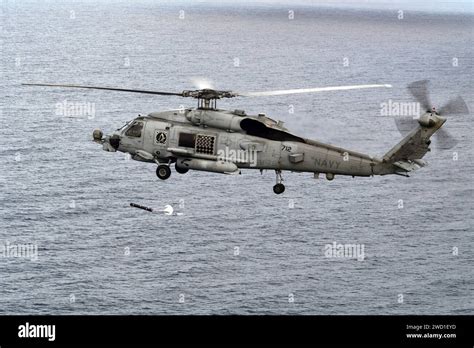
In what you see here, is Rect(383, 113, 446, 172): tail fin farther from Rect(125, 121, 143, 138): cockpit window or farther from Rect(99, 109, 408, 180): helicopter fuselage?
Rect(125, 121, 143, 138): cockpit window

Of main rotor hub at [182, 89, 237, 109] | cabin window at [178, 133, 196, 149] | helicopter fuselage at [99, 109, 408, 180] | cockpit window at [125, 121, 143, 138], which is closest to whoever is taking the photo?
helicopter fuselage at [99, 109, 408, 180]

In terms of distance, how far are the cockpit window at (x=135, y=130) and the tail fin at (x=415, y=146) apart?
22.8m

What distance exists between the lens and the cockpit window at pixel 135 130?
99438 millimetres

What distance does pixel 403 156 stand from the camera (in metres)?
94.4

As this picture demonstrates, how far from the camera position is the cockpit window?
9944cm

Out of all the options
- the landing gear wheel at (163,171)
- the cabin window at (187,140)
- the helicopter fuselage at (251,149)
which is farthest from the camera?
the landing gear wheel at (163,171)

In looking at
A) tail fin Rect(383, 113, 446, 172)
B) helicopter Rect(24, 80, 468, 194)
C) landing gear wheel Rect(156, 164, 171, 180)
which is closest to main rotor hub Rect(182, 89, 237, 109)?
helicopter Rect(24, 80, 468, 194)

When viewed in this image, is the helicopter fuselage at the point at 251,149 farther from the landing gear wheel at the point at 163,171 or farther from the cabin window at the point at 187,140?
the landing gear wheel at the point at 163,171

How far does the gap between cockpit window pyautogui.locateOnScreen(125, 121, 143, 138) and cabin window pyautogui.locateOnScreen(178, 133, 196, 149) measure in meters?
4.80

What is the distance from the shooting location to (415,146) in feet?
308

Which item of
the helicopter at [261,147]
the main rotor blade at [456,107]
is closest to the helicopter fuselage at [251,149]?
the helicopter at [261,147]
